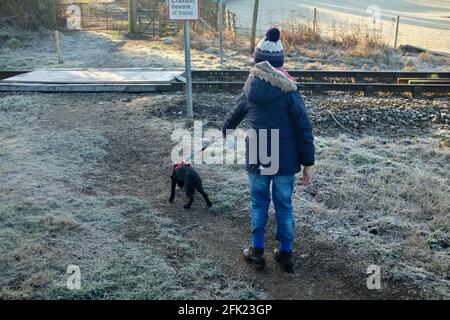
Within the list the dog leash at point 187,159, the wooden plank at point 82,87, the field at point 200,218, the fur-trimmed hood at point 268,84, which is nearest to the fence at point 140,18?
the wooden plank at point 82,87

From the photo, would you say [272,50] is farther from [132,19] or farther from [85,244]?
[132,19]

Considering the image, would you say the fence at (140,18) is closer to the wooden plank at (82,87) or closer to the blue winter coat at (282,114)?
the wooden plank at (82,87)

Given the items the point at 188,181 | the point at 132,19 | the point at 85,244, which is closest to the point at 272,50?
the point at 188,181

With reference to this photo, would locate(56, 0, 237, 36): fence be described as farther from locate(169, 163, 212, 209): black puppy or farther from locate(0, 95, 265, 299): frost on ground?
locate(169, 163, 212, 209): black puppy

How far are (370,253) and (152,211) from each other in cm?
253

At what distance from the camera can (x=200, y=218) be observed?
5531 millimetres

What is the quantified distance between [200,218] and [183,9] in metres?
4.49

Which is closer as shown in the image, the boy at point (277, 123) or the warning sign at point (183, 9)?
the boy at point (277, 123)

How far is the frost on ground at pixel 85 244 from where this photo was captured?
4.13 metres

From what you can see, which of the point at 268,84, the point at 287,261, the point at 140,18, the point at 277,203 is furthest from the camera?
the point at 140,18

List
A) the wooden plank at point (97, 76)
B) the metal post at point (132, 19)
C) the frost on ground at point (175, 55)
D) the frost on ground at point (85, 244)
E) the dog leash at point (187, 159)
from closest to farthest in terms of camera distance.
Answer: the frost on ground at point (85, 244)
the dog leash at point (187, 159)
the wooden plank at point (97, 76)
the frost on ground at point (175, 55)
the metal post at point (132, 19)

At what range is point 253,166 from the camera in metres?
4.21

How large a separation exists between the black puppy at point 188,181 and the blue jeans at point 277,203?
1.41 metres
